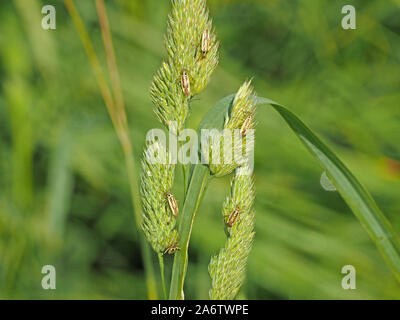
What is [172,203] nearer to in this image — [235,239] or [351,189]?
[235,239]

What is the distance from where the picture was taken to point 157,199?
1.80 ft

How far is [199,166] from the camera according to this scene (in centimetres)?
56

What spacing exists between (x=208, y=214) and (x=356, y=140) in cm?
61

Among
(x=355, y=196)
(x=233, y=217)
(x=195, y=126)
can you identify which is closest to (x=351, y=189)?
(x=355, y=196)

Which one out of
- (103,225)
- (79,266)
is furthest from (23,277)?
(103,225)

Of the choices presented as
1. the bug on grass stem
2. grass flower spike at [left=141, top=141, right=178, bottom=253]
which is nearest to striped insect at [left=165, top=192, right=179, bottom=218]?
grass flower spike at [left=141, top=141, right=178, bottom=253]

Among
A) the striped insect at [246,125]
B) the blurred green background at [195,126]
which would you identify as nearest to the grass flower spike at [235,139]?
the striped insect at [246,125]

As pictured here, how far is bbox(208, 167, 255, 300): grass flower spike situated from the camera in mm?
551

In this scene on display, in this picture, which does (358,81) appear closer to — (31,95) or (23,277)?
(31,95)

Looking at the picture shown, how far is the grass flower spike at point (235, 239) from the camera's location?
551 mm

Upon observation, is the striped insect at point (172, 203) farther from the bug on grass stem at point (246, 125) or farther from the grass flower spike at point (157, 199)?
the bug on grass stem at point (246, 125)

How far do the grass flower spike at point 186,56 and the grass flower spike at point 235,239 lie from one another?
0.10 meters

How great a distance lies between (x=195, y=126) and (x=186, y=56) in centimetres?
114
